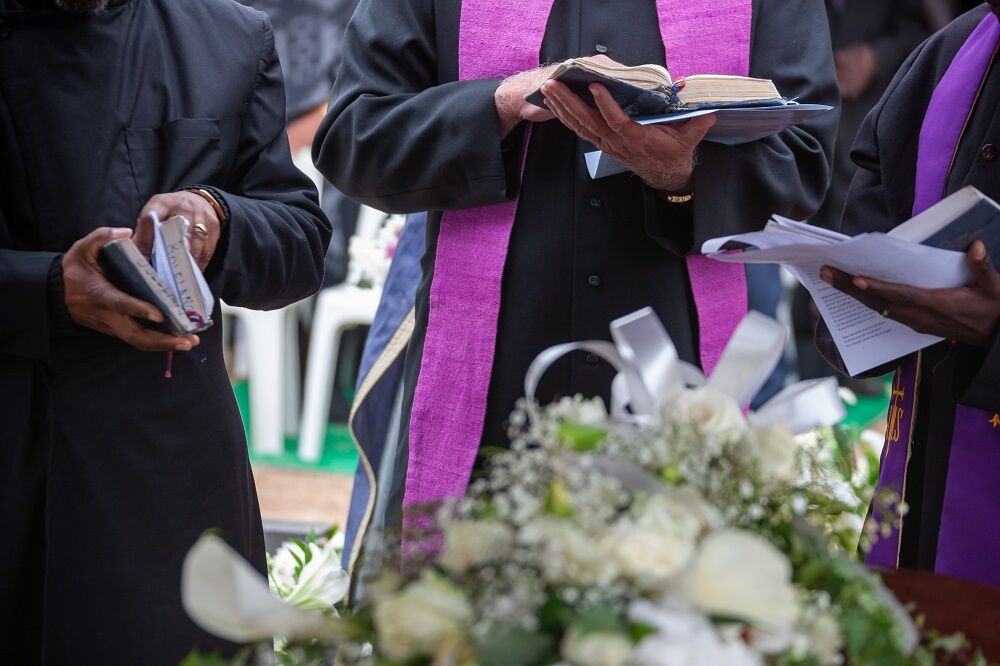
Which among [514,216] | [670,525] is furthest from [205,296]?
[670,525]

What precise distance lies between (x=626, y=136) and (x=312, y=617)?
3.42 ft

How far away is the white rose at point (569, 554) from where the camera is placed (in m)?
0.85

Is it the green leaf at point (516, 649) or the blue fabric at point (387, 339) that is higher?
the green leaf at point (516, 649)

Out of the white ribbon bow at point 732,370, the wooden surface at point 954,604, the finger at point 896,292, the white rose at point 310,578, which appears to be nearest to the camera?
the white ribbon bow at point 732,370

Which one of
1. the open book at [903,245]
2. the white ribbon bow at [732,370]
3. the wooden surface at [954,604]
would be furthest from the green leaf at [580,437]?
the open book at [903,245]

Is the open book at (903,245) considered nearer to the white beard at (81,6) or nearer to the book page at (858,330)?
the book page at (858,330)

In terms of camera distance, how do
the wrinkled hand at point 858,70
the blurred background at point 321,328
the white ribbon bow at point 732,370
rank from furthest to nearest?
the wrinkled hand at point 858,70
the blurred background at point 321,328
the white ribbon bow at point 732,370

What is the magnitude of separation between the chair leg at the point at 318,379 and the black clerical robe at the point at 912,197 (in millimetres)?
3588

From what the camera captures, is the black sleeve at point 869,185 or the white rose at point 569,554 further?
the black sleeve at point 869,185

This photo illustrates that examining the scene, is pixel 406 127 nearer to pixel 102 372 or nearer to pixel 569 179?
pixel 569 179

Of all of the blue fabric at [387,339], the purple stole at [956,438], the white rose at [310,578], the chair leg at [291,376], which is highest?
the purple stole at [956,438]

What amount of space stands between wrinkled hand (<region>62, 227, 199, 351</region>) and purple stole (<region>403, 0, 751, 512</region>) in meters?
0.47

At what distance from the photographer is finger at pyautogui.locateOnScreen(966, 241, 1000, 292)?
1478 millimetres

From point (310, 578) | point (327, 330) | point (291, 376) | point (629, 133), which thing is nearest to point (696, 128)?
point (629, 133)
